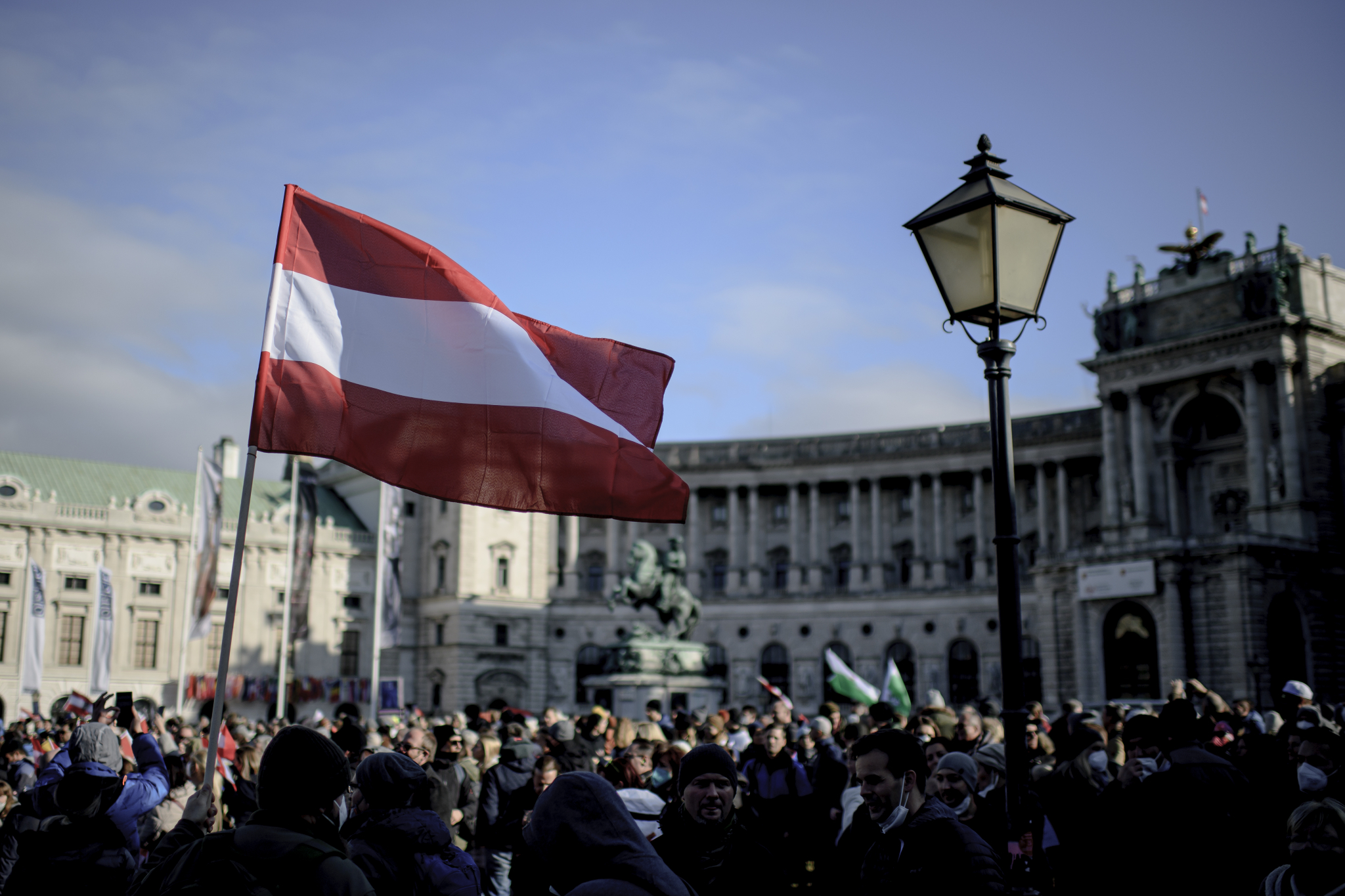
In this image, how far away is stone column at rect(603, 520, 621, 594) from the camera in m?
75.9

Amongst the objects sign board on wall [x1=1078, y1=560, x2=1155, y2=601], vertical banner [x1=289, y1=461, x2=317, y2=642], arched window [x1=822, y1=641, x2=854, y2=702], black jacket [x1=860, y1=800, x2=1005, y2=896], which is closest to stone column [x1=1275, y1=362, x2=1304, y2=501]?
sign board on wall [x1=1078, y1=560, x2=1155, y2=601]

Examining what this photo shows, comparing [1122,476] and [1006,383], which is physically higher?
[1122,476]

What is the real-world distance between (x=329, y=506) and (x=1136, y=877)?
73.1 m

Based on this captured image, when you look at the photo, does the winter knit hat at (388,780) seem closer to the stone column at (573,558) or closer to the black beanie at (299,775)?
the black beanie at (299,775)

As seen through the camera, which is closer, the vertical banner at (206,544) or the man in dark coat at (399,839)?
the man in dark coat at (399,839)

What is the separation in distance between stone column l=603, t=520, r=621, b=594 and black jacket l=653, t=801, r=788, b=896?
6898cm

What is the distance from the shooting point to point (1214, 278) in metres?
58.5

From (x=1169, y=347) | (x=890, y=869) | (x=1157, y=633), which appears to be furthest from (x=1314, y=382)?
(x=890, y=869)

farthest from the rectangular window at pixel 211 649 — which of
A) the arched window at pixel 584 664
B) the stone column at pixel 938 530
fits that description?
the stone column at pixel 938 530

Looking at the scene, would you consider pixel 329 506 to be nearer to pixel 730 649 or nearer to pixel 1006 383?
pixel 730 649

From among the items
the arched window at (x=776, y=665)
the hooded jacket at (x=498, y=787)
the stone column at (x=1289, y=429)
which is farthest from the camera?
the arched window at (x=776, y=665)

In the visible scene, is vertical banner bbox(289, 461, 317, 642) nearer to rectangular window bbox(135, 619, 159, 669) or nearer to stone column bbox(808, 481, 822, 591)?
rectangular window bbox(135, 619, 159, 669)

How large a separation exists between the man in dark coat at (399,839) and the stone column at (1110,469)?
196ft

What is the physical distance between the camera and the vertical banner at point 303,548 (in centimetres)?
4688
